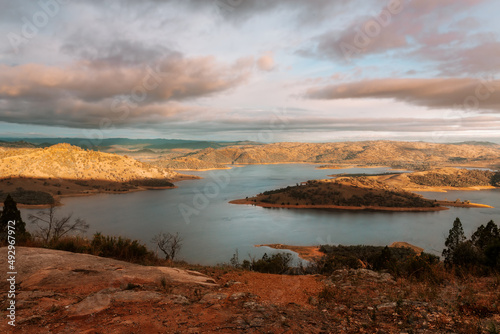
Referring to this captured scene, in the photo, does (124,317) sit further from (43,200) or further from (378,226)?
(43,200)

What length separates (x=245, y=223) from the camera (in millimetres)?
73562

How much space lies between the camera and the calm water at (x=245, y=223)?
57.4 meters

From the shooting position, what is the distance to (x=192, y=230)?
6612 cm

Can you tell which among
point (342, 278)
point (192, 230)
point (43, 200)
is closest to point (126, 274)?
point (342, 278)

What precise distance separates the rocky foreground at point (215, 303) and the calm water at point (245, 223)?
1432 inches

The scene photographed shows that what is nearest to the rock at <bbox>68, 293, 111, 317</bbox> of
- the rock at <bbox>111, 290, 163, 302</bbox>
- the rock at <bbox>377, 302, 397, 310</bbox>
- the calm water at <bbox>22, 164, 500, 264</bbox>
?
the rock at <bbox>111, 290, 163, 302</bbox>

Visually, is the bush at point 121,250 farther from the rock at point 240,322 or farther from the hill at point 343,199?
the hill at point 343,199

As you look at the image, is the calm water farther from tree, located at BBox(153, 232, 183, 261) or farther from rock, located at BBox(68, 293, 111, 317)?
rock, located at BBox(68, 293, 111, 317)

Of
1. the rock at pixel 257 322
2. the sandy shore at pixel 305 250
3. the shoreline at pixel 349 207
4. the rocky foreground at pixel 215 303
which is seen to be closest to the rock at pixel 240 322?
the rocky foreground at pixel 215 303

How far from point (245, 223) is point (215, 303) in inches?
2669

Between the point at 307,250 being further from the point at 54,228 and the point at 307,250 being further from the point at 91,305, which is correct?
the point at 91,305

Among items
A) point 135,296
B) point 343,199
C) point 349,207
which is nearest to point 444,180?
point 343,199

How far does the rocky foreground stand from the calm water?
36381 mm

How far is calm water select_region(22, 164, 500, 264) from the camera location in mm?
57406
